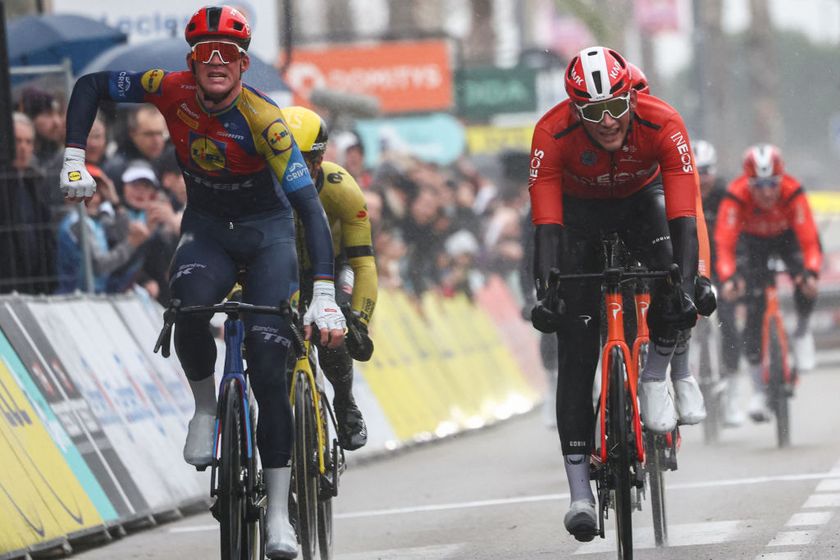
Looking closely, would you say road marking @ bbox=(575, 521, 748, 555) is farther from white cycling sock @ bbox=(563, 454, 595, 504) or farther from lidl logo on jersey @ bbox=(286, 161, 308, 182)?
lidl logo on jersey @ bbox=(286, 161, 308, 182)

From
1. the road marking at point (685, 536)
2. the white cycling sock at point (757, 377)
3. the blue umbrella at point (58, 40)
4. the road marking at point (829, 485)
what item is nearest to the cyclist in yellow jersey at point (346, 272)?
the road marking at point (685, 536)

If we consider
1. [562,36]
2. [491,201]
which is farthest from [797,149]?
[491,201]

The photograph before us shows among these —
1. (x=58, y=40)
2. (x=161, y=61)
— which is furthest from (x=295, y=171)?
(x=58, y=40)

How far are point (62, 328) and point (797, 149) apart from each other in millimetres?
80408

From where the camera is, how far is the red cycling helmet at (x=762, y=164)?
1605cm

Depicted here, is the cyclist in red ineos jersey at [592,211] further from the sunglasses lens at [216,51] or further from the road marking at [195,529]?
the road marking at [195,529]

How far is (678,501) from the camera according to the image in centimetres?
1206

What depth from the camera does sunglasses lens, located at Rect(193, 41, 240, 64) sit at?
8.58m

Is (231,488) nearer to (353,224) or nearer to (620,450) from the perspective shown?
(620,450)

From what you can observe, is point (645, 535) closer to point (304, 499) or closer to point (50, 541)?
point (304, 499)

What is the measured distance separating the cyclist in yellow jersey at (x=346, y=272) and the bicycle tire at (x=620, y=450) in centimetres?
160

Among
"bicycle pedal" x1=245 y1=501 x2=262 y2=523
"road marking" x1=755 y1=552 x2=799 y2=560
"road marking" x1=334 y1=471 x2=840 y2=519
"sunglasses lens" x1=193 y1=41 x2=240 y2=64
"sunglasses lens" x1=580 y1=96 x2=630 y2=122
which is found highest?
"sunglasses lens" x1=193 y1=41 x2=240 y2=64

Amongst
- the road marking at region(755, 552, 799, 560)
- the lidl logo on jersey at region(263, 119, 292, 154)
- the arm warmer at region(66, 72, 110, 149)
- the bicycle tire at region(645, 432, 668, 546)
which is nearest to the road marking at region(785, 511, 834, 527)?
the bicycle tire at region(645, 432, 668, 546)

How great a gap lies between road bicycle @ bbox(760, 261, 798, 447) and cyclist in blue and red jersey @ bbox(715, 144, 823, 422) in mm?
138
